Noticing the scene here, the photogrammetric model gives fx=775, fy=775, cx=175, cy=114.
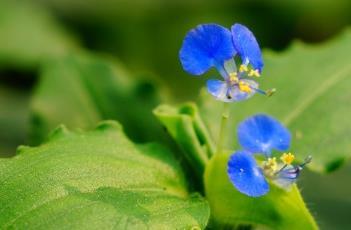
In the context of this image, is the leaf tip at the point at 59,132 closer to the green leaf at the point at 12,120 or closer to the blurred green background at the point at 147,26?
the green leaf at the point at 12,120

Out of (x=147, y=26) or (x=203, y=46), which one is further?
(x=147, y=26)

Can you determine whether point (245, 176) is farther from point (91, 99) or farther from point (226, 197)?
point (91, 99)

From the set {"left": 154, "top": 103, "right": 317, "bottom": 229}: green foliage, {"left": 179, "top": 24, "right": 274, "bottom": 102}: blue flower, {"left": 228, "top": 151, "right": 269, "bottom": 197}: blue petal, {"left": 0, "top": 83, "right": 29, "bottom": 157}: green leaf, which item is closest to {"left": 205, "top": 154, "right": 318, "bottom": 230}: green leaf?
{"left": 154, "top": 103, "right": 317, "bottom": 229}: green foliage

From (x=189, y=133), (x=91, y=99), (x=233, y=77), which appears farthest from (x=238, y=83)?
(x=91, y=99)

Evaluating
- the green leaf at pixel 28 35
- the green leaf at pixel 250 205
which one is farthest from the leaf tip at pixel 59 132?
the green leaf at pixel 28 35

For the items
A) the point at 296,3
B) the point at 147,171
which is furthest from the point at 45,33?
the point at 147,171
